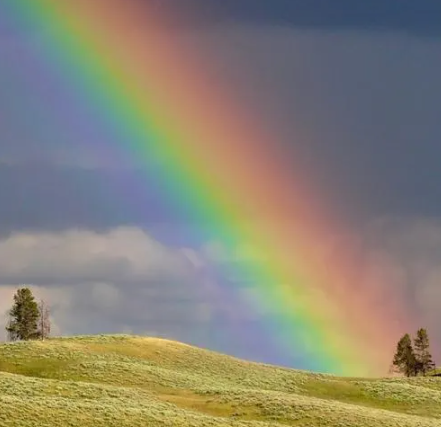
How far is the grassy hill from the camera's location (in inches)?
2625

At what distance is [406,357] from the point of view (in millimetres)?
153375

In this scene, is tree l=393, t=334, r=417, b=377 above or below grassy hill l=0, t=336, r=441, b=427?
above

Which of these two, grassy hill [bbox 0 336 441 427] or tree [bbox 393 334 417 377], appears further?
tree [bbox 393 334 417 377]

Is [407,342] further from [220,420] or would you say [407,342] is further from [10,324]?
[220,420]

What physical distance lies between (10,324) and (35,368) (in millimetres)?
42344

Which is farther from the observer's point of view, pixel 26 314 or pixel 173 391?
pixel 26 314

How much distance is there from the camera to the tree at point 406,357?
15288 centimetres

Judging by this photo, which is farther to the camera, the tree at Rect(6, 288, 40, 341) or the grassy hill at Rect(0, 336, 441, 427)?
the tree at Rect(6, 288, 40, 341)

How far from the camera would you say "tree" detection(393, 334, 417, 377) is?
153m

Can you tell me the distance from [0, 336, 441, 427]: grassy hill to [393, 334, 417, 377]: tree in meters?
36.2

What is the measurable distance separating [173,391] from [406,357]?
77.8 meters

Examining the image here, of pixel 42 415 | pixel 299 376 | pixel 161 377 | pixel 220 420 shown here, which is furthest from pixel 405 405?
pixel 42 415

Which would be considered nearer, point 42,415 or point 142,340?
point 42,415

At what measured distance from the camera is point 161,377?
90938mm
